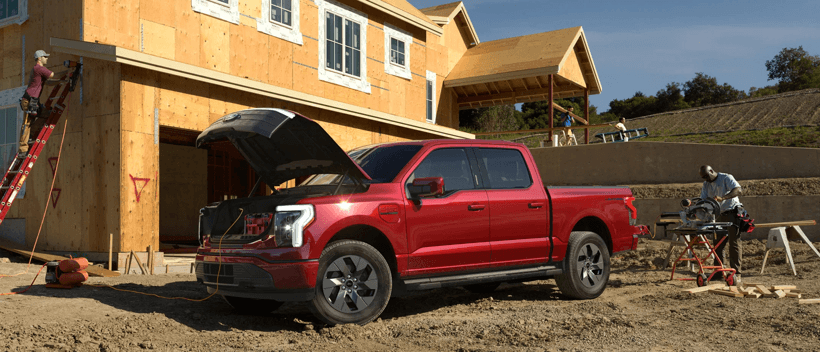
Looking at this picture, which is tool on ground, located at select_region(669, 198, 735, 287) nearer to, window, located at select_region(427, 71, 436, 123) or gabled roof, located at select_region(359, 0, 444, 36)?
gabled roof, located at select_region(359, 0, 444, 36)

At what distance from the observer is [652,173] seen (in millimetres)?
19312

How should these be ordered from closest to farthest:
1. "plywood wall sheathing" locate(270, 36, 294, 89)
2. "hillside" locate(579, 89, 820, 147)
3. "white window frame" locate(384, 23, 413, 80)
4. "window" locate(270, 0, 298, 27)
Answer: "plywood wall sheathing" locate(270, 36, 294, 89)
"window" locate(270, 0, 298, 27)
"white window frame" locate(384, 23, 413, 80)
"hillside" locate(579, 89, 820, 147)

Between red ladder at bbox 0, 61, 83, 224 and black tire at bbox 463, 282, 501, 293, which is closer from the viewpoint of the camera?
black tire at bbox 463, 282, 501, 293

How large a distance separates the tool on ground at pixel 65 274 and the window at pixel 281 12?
810 cm

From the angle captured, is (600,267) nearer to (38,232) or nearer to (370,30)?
A: (38,232)

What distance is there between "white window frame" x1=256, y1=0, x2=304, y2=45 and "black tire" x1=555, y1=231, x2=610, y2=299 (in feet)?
29.8

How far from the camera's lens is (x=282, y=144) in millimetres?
6902

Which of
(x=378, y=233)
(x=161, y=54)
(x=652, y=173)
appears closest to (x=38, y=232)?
(x=161, y=54)

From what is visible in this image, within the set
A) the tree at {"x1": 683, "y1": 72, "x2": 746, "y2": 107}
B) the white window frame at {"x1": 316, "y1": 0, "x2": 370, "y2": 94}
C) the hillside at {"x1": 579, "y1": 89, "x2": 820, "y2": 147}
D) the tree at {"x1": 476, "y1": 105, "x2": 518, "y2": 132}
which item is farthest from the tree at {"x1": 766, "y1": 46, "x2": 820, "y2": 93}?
the white window frame at {"x1": 316, "y1": 0, "x2": 370, "y2": 94}

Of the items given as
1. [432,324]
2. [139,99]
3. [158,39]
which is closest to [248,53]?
[158,39]

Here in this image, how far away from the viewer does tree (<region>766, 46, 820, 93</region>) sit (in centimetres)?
7200

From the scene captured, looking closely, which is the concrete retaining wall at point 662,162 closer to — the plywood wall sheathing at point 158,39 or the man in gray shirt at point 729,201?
the man in gray shirt at point 729,201

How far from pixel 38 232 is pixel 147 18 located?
14.2 ft

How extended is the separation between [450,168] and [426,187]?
99 cm
